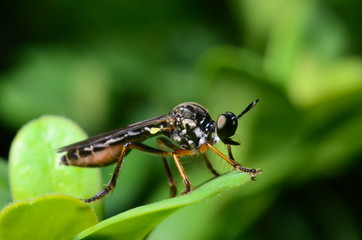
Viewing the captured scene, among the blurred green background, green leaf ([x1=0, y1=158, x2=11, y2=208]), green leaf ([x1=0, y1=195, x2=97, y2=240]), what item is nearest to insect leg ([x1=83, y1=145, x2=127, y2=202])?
green leaf ([x1=0, y1=195, x2=97, y2=240])

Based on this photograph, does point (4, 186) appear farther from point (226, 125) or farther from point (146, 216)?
point (226, 125)

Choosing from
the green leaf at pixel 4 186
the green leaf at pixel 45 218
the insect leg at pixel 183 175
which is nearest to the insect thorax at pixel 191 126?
the insect leg at pixel 183 175

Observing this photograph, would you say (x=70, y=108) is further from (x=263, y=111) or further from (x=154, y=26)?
(x=263, y=111)

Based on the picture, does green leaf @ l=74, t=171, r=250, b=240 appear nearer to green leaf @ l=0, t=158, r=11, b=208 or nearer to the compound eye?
green leaf @ l=0, t=158, r=11, b=208

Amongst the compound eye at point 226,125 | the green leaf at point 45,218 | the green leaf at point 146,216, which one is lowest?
the green leaf at point 146,216

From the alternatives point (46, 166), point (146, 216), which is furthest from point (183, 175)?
point (146, 216)

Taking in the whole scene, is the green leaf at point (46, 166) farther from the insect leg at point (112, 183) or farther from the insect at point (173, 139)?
the insect at point (173, 139)

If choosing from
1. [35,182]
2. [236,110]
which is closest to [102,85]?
[236,110]
